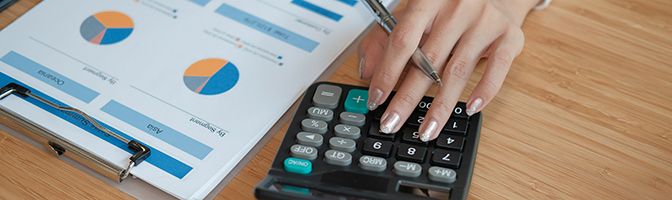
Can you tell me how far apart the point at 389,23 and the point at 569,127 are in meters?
0.19

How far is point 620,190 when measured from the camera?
647 millimetres

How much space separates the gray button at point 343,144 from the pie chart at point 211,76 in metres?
0.14

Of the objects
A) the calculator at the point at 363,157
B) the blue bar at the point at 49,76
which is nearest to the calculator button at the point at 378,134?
the calculator at the point at 363,157

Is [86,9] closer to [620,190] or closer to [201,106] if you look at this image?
[201,106]

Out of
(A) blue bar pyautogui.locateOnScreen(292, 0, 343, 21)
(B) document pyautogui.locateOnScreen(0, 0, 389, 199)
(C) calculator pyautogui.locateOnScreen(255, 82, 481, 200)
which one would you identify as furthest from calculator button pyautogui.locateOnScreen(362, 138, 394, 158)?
(A) blue bar pyautogui.locateOnScreen(292, 0, 343, 21)

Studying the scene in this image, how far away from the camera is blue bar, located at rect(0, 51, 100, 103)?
74cm

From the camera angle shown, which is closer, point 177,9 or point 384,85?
point 384,85

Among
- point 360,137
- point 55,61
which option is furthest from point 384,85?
point 55,61

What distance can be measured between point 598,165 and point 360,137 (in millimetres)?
194

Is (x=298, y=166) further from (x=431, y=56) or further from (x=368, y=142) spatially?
(x=431, y=56)

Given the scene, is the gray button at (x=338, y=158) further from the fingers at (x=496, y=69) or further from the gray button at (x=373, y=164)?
the fingers at (x=496, y=69)

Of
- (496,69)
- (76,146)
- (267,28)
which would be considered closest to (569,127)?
(496,69)

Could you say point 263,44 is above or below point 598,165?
above

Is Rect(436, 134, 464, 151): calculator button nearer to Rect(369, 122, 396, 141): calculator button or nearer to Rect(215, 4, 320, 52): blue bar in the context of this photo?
Rect(369, 122, 396, 141): calculator button
